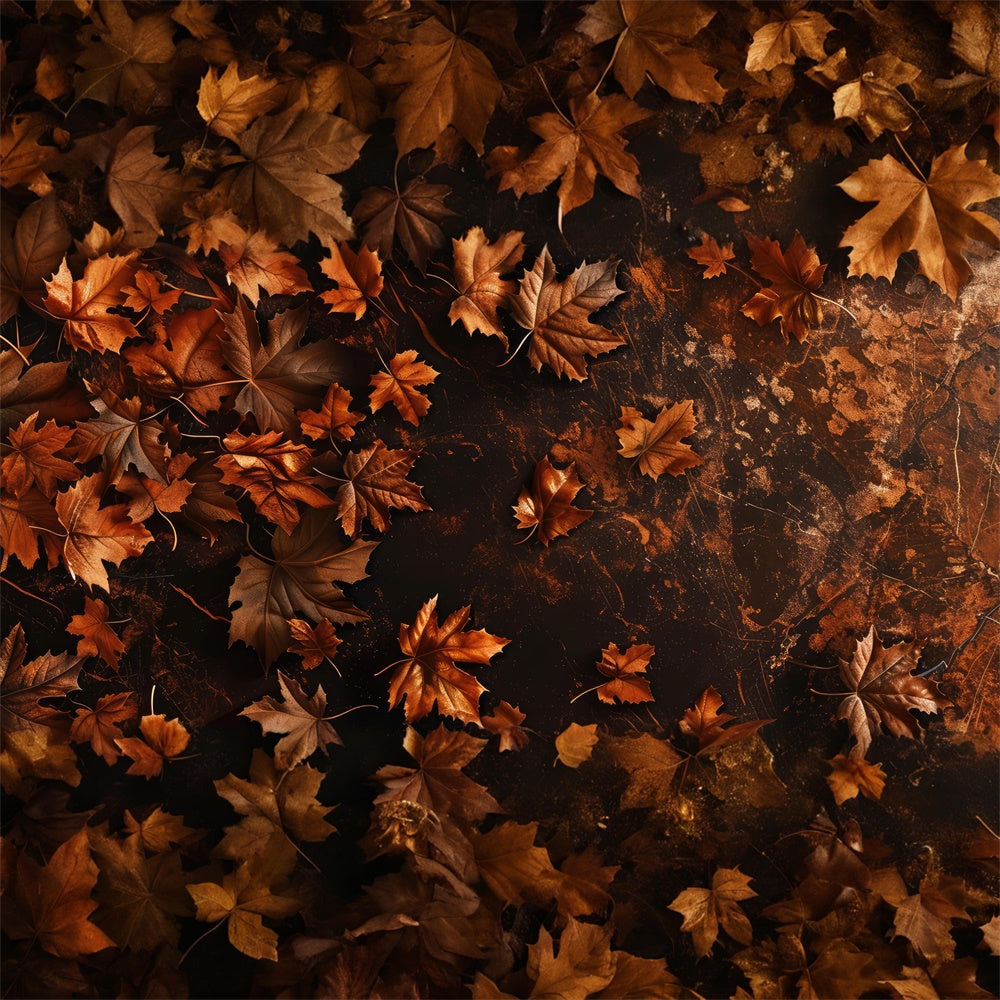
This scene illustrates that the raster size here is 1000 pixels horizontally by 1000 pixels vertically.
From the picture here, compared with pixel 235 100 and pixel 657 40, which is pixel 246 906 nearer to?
pixel 235 100

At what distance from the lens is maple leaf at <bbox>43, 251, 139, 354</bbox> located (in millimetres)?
1718

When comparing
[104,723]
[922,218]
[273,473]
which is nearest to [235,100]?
[273,473]

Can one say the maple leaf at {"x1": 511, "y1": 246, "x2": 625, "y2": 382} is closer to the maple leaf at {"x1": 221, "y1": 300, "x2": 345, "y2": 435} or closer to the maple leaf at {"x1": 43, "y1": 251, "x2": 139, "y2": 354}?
the maple leaf at {"x1": 221, "y1": 300, "x2": 345, "y2": 435}

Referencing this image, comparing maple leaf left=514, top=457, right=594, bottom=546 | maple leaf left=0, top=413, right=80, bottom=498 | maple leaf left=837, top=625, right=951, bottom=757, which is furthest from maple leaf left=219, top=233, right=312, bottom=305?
maple leaf left=837, top=625, right=951, bottom=757

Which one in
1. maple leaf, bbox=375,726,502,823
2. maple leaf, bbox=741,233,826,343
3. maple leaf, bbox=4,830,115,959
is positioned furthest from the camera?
maple leaf, bbox=741,233,826,343

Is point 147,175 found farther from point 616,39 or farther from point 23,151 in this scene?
point 616,39

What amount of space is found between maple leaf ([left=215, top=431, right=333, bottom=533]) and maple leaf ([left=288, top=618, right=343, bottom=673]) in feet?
0.77

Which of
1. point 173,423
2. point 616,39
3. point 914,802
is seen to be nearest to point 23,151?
point 173,423

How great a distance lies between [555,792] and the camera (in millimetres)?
1742

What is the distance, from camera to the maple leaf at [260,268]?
1.74 metres

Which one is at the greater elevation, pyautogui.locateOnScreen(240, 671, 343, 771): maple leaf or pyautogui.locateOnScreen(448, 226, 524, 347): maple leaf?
pyautogui.locateOnScreen(448, 226, 524, 347): maple leaf

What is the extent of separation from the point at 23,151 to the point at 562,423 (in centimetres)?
147

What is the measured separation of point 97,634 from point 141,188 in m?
1.09

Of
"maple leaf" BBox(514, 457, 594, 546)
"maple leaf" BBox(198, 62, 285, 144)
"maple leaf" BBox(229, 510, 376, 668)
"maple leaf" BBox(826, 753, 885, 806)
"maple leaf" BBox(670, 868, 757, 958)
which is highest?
"maple leaf" BBox(198, 62, 285, 144)
